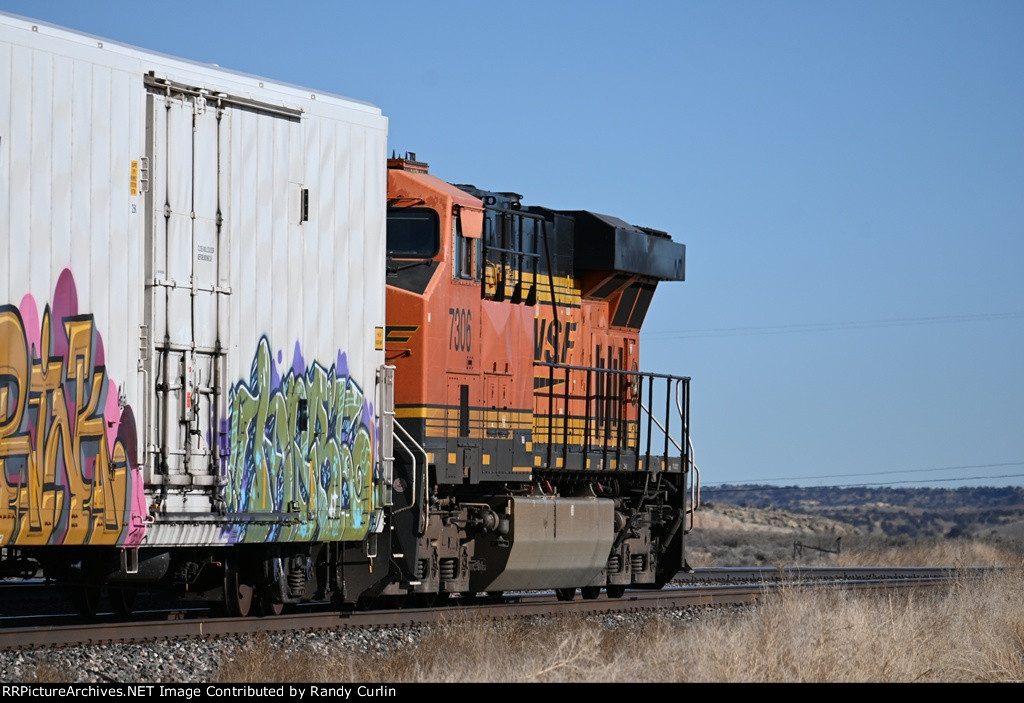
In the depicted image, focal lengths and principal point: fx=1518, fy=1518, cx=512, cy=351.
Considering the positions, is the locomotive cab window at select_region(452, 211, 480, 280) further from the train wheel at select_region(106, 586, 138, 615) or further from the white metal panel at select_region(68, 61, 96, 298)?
the white metal panel at select_region(68, 61, 96, 298)

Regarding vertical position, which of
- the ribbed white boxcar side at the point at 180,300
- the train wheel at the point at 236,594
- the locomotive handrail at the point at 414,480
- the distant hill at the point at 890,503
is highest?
the ribbed white boxcar side at the point at 180,300

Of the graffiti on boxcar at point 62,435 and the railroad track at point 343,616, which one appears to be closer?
the graffiti on boxcar at point 62,435

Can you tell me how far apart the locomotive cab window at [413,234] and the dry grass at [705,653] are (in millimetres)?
3774

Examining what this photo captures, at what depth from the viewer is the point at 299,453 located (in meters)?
12.9

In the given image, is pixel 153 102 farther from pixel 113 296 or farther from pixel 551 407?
pixel 551 407

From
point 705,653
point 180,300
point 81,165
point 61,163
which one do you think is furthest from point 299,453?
point 705,653

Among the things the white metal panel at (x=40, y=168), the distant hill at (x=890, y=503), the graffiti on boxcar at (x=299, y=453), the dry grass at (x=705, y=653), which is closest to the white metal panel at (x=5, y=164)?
the white metal panel at (x=40, y=168)

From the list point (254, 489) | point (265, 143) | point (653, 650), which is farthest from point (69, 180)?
point (653, 650)

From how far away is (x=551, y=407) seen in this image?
17.2m

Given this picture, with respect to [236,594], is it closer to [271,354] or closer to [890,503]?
[271,354]

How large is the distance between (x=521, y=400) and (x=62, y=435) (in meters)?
6.60

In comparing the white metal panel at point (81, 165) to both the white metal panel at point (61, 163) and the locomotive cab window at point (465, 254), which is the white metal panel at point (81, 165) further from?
the locomotive cab window at point (465, 254)

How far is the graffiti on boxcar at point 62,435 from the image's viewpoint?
10.5m

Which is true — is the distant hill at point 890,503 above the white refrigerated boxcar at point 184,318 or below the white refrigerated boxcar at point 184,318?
below
